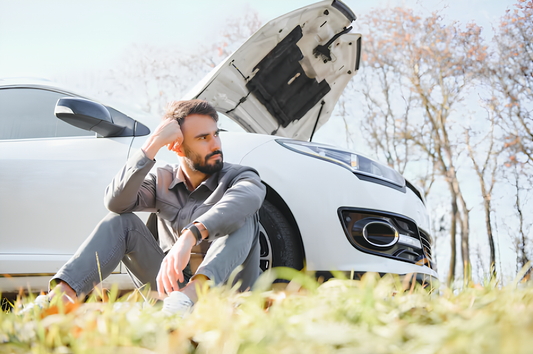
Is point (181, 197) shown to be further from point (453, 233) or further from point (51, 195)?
point (453, 233)

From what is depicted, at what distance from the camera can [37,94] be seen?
8.56 ft

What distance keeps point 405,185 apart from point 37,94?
2643 mm

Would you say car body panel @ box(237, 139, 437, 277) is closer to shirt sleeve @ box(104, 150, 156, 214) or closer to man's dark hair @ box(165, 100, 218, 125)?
man's dark hair @ box(165, 100, 218, 125)

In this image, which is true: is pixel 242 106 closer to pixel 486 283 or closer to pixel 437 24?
pixel 486 283

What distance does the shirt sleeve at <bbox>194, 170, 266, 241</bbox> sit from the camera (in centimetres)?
143

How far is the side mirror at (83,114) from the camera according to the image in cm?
200

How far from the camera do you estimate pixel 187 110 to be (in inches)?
74.4

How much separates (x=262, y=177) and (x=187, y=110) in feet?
1.92

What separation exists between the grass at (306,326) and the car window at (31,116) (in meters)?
1.98

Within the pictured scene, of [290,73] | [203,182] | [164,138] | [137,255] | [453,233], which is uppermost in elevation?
[290,73]

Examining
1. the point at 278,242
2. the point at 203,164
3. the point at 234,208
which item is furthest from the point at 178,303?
the point at 278,242

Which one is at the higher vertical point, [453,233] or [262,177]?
[262,177]

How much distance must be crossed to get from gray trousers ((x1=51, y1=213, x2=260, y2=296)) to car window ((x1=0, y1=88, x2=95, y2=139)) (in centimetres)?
106

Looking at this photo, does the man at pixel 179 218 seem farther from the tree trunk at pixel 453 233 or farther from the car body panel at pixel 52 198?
the tree trunk at pixel 453 233
